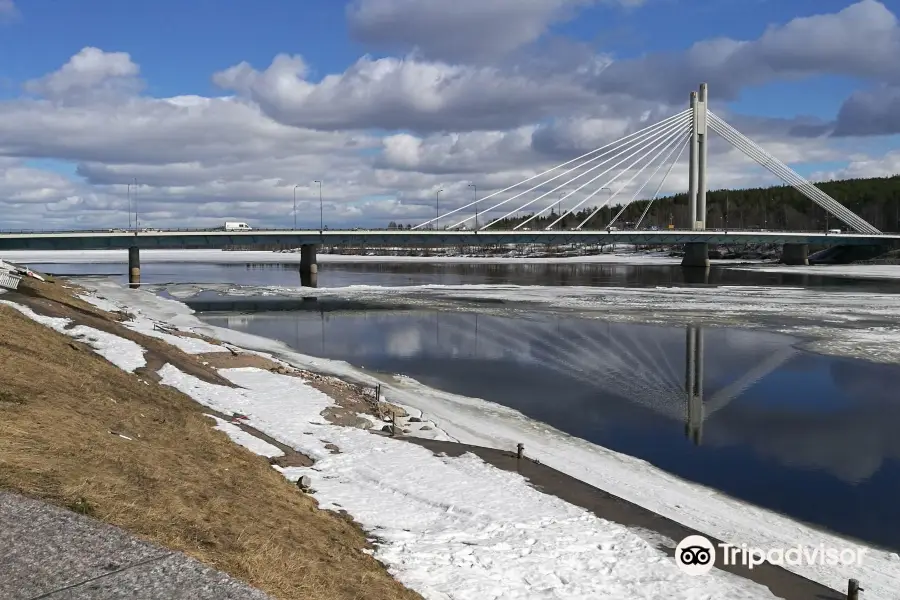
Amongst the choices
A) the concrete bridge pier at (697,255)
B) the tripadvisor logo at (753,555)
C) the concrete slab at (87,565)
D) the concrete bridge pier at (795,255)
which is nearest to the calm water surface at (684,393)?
the tripadvisor logo at (753,555)

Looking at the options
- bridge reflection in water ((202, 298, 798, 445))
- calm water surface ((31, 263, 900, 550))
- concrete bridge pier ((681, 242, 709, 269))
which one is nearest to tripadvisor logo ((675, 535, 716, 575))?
calm water surface ((31, 263, 900, 550))

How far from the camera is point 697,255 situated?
107 metres

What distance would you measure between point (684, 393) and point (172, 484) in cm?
1716

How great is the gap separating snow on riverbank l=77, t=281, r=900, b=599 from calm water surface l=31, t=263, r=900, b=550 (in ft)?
2.24

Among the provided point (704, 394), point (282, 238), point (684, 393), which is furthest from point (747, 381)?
point (282, 238)

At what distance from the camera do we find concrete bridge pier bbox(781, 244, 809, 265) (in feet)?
372

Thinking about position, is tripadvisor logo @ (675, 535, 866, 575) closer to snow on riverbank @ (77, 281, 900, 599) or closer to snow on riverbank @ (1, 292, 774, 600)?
snow on riverbank @ (77, 281, 900, 599)

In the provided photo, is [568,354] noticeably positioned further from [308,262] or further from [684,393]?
[308,262]

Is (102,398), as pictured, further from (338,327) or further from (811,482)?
(338,327)

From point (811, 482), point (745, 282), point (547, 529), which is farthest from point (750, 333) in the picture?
point (745, 282)

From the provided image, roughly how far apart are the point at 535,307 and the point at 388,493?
126 ft

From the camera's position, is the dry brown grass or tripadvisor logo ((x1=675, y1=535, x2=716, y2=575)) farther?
tripadvisor logo ((x1=675, y1=535, x2=716, y2=575))

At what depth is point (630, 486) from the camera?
44.1 ft

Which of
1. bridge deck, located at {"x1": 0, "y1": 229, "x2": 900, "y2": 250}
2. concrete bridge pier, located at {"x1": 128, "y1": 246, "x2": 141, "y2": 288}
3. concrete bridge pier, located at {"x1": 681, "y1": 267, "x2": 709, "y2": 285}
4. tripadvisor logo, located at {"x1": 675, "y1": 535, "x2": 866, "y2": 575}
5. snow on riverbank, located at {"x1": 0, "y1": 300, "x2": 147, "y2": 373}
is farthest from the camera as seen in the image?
bridge deck, located at {"x1": 0, "y1": 229, "x2": 900, "y2": 250}
